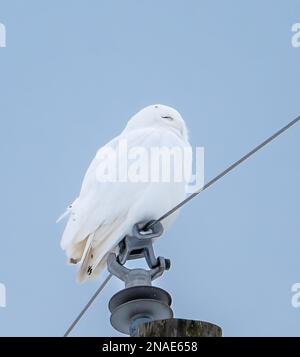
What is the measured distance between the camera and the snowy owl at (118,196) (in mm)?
4078

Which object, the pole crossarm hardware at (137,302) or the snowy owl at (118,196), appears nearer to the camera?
the pole crossarm hardware at (137,302)

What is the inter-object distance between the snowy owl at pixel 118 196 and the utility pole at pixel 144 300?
0.65 ft

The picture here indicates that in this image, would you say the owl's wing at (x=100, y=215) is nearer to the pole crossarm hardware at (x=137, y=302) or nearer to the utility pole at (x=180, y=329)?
the pole crossarm hardware at (x=137, y=302)

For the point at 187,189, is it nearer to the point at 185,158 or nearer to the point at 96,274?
the point at 185,158

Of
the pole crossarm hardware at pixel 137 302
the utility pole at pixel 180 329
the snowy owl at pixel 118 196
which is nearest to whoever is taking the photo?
the utility pole at pixel 180 329

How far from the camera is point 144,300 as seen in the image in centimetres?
320

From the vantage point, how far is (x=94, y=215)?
4.31 m

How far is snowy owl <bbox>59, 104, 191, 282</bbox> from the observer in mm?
4078

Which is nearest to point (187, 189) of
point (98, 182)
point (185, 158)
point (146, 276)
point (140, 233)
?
point (185, 158)

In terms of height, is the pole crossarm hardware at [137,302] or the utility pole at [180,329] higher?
the pole crossarm hardware at [137,302]

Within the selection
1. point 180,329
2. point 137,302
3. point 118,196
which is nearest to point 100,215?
point 118,196

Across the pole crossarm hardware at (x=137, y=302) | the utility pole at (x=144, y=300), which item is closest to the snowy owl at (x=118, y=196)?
the utility pole at (x=144, y=300)

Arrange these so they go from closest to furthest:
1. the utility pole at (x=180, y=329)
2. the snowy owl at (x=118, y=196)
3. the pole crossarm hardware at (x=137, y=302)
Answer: the utility pole at (x=180, y=329) → the pole crossarm hardware at (x=137, y=302) → the snowy owl at (x=118, y=196)
